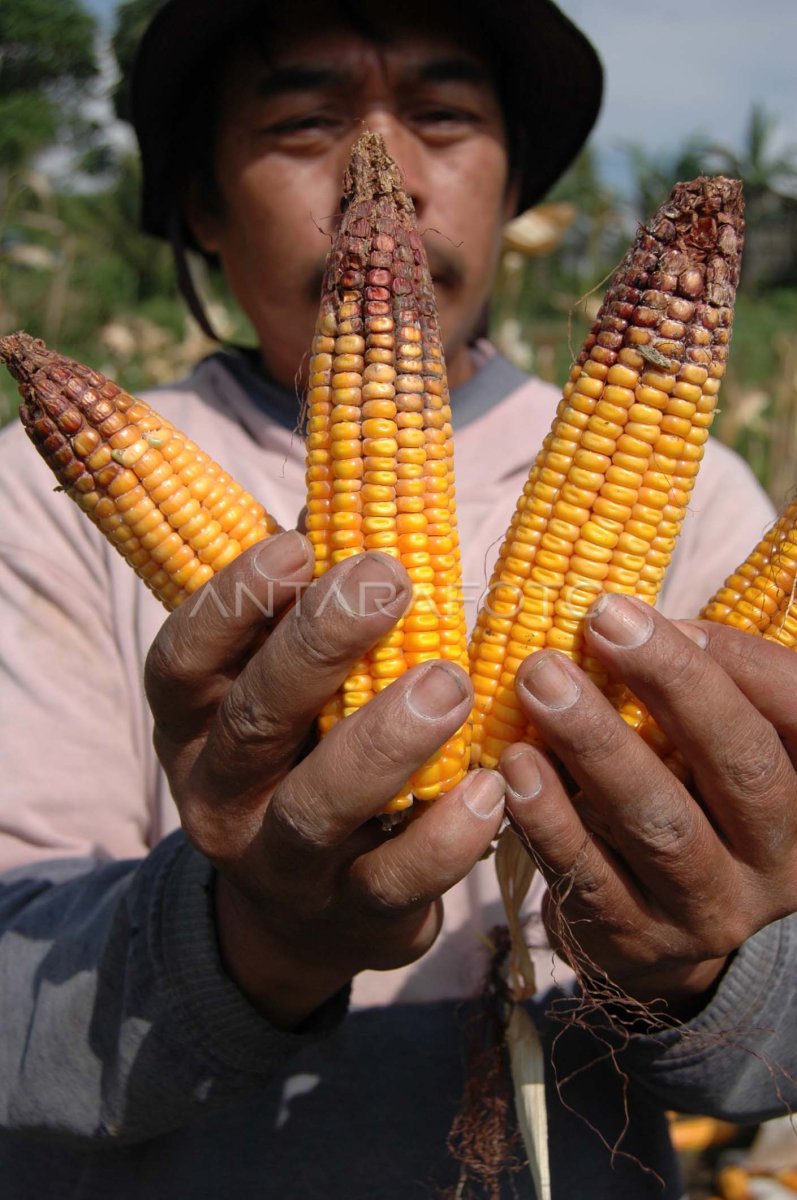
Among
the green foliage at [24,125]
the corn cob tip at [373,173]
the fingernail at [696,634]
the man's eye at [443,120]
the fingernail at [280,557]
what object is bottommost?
the fingernail at [696,634]

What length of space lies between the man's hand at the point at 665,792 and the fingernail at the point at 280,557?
0.29m

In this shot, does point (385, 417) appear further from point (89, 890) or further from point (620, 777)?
point (89, 890)

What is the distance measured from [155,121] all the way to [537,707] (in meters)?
1.61

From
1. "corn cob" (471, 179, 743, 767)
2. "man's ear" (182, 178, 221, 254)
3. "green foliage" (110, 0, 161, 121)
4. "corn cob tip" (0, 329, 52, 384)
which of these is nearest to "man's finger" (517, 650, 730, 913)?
"corn cob" (471, 179, 743, 767)

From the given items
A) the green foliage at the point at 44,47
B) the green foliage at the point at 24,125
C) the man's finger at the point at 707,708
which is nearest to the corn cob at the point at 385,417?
the man's finger at the point at 707,708

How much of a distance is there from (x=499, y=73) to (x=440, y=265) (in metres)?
0.58

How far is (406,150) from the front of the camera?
1.65 meters

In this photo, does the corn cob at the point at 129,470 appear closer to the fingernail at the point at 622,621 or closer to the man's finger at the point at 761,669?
the fingernail at the point at 622,621

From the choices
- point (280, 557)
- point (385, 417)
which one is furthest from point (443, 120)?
point (280, 557)

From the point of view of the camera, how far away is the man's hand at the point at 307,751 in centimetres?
96

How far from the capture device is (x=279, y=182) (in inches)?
65.1

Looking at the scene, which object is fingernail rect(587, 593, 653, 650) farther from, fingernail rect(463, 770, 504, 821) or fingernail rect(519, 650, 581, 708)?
fingernail rect(463, 770, 504, 821)

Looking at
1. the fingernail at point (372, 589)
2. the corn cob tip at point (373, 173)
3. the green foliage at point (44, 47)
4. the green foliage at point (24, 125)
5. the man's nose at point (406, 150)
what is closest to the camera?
the fingernail at point (372, 589)

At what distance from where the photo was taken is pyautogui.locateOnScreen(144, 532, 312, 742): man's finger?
0.99m
